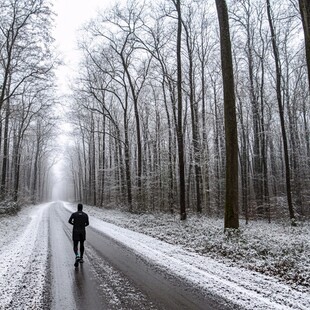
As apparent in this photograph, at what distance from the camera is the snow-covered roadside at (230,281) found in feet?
16.8

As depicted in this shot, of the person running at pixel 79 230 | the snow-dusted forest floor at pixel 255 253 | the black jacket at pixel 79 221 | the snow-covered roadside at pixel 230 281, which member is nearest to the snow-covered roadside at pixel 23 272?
the person running at pixel 79 230

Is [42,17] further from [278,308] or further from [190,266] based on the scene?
[278,308]

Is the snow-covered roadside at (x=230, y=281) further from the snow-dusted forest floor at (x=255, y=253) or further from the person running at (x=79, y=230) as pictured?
the person running at (x=79, y=230)

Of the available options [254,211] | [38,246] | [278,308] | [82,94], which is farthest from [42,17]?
[254,211]

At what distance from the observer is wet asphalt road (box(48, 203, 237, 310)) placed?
5094 millimetres

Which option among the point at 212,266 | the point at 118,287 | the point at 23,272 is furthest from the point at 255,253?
the point at 23,272

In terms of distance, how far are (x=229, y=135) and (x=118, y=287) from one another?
752 centimetres

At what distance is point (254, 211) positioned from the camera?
2722 centimetres

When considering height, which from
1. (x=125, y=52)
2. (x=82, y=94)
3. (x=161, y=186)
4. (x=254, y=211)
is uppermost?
(x=125, y=52)

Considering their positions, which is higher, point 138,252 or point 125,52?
point 125,52

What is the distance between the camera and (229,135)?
453 inches

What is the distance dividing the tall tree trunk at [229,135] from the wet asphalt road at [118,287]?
4260 millimetres

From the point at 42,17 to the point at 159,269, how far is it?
60.8 feet

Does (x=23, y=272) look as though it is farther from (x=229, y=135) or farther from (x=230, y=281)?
(x=229, y=135)
